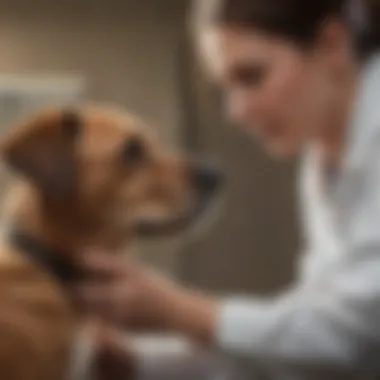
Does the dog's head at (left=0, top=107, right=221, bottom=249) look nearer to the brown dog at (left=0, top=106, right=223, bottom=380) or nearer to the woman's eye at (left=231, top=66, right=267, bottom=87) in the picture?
the brown dog at (left=0, top=106, right=223, bottom=380)

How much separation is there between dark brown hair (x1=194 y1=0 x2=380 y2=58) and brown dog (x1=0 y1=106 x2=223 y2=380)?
0.50 feet

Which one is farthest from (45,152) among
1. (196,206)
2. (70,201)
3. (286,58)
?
(286,58)

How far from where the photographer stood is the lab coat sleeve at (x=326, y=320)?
34.8 inches

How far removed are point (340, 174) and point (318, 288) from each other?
0.13 m

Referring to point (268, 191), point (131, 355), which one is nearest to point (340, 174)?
point (268, 191)

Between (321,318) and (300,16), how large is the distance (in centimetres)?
32

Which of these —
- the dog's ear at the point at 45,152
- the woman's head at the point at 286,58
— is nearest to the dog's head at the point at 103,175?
the dog's ear at the point at 45,152

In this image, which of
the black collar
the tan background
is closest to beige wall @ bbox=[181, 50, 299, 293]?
the tan background

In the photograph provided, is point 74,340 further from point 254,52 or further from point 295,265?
point 254,52

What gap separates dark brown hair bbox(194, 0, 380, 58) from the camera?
3.05ft

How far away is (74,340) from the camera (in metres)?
0.87

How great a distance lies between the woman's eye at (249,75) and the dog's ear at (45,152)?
0.58 ft

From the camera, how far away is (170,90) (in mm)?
933

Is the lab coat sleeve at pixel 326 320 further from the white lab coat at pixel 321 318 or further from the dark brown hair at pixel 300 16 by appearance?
the dark brown hair at pixel 300 16
